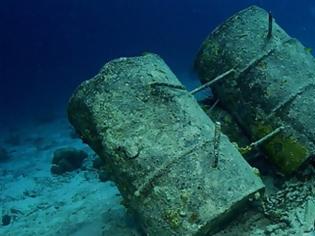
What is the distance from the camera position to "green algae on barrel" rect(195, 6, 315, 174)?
4953 millimetres

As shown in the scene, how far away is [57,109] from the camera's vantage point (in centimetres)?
2041

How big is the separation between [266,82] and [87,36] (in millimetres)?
65619

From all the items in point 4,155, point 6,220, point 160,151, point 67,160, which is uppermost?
point 4,155

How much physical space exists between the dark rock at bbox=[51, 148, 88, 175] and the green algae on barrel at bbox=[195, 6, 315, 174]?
468 cm

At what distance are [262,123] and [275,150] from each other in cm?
36

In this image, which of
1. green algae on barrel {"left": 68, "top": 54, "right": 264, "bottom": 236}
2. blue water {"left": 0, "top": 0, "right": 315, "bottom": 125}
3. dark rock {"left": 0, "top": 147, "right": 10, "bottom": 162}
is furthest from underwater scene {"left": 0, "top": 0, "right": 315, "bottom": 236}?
blue water {"left": 0, "top": 0, "right": 315, "bottom": 125}

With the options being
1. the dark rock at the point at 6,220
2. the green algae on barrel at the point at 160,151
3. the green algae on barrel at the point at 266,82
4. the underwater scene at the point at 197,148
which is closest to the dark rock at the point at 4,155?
the underwater scene at the point at 197,148

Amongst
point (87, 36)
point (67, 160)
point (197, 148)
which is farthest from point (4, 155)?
point (87, 36)

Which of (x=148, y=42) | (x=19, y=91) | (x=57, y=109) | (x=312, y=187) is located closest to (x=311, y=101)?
(x=312, y=187)

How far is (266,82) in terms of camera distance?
17.0ft

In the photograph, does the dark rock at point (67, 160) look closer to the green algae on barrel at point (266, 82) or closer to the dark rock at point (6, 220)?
the dark rock at point (6, 220)

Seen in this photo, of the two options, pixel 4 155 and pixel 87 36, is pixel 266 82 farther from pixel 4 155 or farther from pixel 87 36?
pixel 87 36

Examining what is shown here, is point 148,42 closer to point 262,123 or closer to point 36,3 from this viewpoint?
point 36,3

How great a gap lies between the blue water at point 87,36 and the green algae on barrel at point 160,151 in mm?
14461
